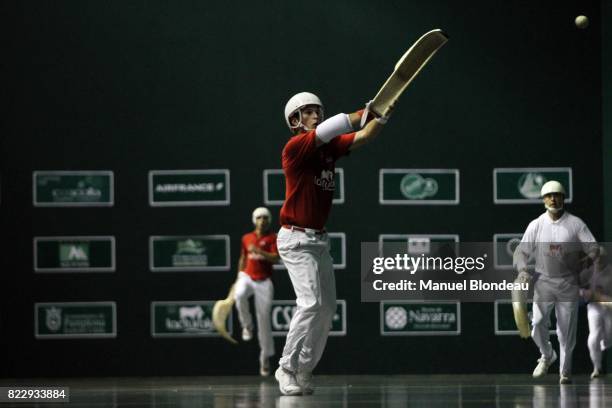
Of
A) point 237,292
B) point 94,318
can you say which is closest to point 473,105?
point 237,292

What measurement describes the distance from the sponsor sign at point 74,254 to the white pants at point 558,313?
12.9 ft

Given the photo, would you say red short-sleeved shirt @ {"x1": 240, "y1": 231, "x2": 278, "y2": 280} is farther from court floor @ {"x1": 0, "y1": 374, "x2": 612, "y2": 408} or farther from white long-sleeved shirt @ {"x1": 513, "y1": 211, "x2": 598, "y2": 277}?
white long-sleeved shirt @ {"x1": 513, "y1": 211, "x2": 598, "y2": 277}

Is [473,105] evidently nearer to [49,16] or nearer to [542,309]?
[542,309]

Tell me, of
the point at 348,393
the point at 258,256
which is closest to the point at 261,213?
the point at 258,256

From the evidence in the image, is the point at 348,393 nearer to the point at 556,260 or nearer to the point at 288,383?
the point at 288,383

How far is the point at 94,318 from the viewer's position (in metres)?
10.2

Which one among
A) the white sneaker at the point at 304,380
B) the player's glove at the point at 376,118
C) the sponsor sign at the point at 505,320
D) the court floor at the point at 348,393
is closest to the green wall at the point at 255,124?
the sponsor sign at the point at 505,320

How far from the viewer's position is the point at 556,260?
836 centimetres

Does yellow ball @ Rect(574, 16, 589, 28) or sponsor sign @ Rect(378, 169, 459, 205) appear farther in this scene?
sponsor sign @ Rect(378, 169, 459, 205)

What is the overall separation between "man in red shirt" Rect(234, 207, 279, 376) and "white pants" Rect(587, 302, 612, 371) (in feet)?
8.99

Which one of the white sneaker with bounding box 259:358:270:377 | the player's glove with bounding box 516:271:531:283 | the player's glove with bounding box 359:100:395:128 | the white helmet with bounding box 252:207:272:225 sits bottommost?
the white sneaker with bounding box 259:358:270:377

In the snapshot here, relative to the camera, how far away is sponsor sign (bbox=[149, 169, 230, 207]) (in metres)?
10.2

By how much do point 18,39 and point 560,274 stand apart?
5.28 m

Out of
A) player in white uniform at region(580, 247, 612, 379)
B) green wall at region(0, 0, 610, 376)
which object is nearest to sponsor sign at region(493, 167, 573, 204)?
green wall at region(0, 0, 610, 376)
